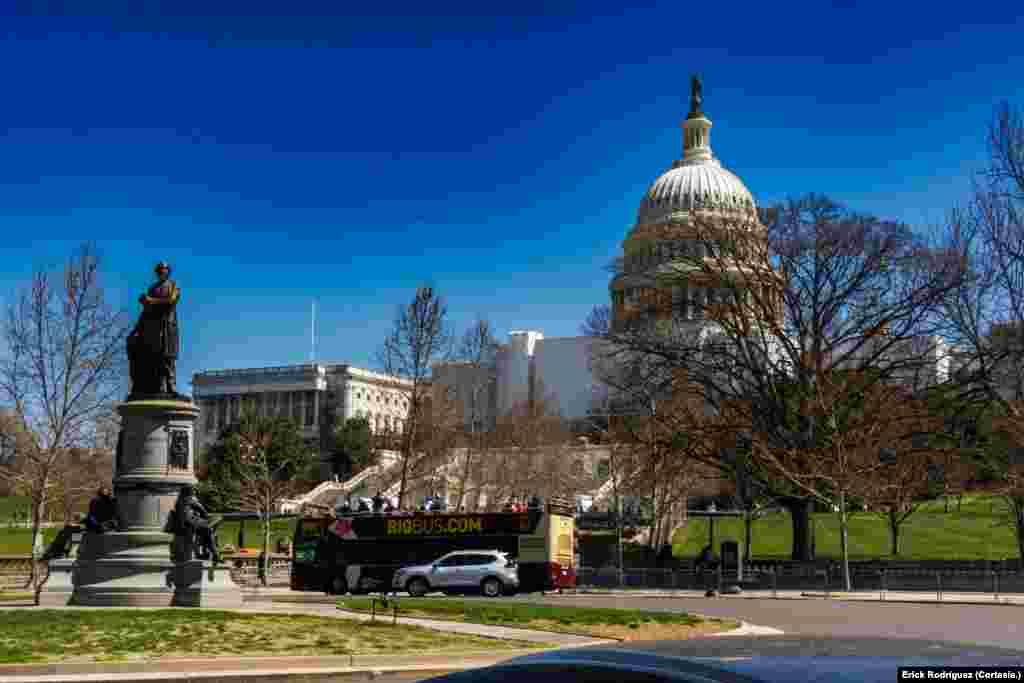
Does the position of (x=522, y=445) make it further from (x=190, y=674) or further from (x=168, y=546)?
(x=190, y=674)

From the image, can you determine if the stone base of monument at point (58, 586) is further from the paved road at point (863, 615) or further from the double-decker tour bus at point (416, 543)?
the double-decker tour bus at point (416, 543)

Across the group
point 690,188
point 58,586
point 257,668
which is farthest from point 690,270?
point 690,188

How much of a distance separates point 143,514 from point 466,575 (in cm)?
1437

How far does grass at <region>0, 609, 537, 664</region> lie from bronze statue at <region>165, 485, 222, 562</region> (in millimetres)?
3523

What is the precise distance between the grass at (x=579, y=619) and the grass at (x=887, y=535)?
3151 centimetres

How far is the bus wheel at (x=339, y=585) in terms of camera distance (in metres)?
43.2

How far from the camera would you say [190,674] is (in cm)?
1636

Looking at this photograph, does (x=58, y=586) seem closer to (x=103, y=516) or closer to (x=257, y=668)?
(x=103, y=516)

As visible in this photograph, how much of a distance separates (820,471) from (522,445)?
36188 millimetres

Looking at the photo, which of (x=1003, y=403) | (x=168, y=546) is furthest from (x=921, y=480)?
(x=168, y=546)

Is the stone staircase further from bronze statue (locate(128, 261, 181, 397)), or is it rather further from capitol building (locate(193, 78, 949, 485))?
bronze statue (locate(128, 261, 181, 397))

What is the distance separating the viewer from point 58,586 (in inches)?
1095

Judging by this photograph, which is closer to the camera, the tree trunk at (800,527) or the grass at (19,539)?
the tree trunk at (800,527)

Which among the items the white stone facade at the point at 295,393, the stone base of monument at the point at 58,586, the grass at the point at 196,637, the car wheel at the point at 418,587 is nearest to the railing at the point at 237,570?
the car wheel at the point at 418,587
